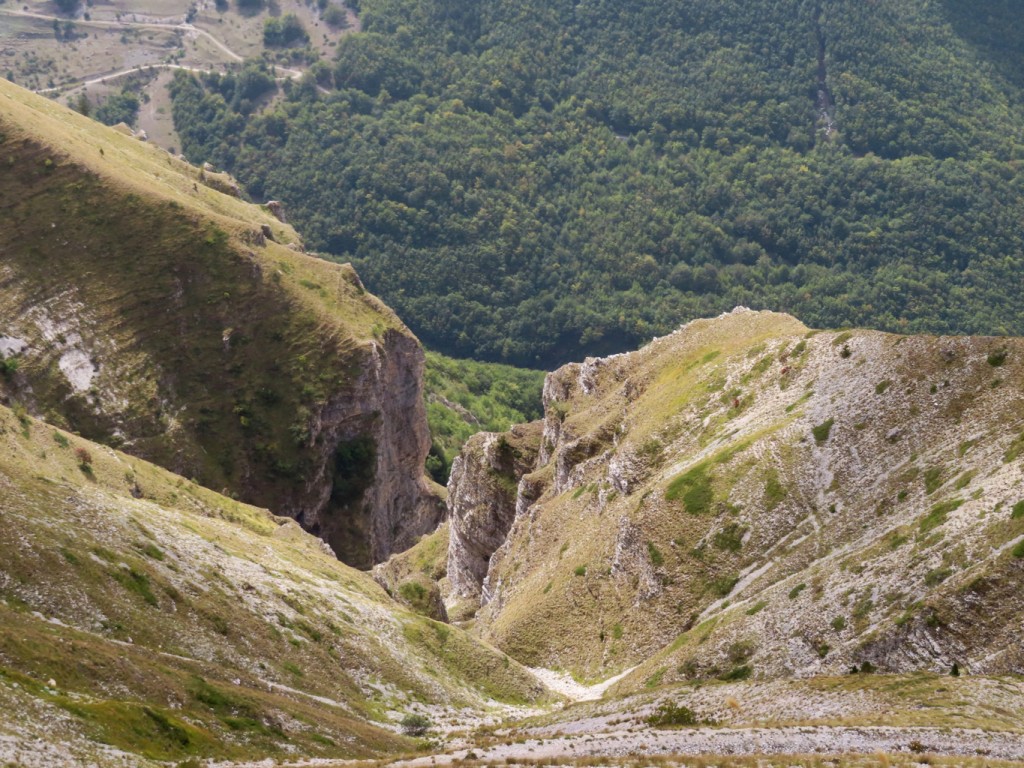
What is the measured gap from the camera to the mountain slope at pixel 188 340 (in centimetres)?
15062

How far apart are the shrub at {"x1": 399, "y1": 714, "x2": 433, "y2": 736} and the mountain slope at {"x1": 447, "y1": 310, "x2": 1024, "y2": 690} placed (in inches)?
726

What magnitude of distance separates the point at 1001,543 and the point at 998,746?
59.3 ft

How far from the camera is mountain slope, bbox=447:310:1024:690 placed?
262 feet

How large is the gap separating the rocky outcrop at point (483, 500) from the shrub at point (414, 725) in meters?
66.7

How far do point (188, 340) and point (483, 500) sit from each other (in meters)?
41.1

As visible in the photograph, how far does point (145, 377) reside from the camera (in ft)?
507

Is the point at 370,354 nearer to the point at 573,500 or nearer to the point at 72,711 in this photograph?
the point at 573,500

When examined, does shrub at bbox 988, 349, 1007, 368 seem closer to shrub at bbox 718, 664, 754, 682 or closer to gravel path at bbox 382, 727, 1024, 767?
shrub at bbox 718, 664, 754, 682

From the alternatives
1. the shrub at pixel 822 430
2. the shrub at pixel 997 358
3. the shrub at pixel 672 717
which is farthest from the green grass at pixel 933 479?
the shrub at pixel 672 717

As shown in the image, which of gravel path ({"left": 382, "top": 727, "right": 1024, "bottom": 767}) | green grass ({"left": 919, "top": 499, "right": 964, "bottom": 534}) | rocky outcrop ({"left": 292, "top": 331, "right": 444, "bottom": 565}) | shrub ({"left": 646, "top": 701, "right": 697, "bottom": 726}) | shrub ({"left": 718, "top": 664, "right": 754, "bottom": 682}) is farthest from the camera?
rocky outcrop ({"left": 292, "top": 331, "right": 444, "bottom": 565})

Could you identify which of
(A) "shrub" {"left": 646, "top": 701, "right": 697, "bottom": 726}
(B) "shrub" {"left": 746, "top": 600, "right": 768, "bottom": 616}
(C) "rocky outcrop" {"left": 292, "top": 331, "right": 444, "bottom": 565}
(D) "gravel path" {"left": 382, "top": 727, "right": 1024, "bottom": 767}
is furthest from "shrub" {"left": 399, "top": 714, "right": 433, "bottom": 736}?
(C) "rocky outcrop" {"left": 292, "top": 331, "right": 444, "bottom": 565}

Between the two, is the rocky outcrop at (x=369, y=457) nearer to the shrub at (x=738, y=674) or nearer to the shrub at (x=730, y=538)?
the shrub at (x=730, y=538)

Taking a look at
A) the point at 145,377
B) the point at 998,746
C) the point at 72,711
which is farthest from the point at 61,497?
the point at 145,377

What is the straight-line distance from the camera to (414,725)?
77.2 m
